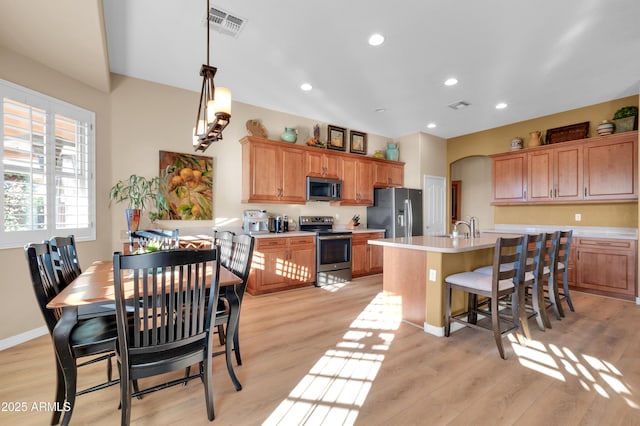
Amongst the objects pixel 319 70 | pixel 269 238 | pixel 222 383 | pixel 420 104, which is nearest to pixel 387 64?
pixel 319 70

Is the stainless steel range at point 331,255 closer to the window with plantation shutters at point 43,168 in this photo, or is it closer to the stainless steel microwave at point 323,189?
the stainless steel microwave at point 323,189

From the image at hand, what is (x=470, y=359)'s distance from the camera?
7.84ft

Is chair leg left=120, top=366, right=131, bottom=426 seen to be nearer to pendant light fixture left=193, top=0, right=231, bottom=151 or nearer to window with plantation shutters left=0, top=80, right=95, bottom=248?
pendant light fixture left=193, top=0, right=231, bottom=151

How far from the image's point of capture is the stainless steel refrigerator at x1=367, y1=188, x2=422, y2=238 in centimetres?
566

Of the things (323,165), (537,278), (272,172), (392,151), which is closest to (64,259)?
(272,172)

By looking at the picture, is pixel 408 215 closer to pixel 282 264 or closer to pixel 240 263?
pixel 282 264

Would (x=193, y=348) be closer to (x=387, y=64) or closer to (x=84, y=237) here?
(x=84, y=237)

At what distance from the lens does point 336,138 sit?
18.5ft

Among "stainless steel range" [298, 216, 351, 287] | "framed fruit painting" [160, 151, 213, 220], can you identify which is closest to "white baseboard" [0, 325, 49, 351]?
"framed fruit painting" [160, 151, 213, 220]

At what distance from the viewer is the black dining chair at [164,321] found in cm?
138

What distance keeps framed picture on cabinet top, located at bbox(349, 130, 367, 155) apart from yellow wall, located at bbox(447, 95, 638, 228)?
2.17 metres

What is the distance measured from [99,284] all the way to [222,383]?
106 cm

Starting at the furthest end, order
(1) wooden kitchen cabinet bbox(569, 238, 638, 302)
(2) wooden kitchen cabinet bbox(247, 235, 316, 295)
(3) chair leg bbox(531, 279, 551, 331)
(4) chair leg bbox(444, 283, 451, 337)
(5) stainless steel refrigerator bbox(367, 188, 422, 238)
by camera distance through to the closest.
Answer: (5) stainless steel refrigerator bbox(367, 188, 422, 238) → (2) wooden kitchen cabinet bbox(247, 235, 316, 295) → (1) wooden kitchen cabinet bbox(569, 238, 638, 302) → (3) chair leg bbox(531, 279, 551, 331) → (4) chair leg bbox(444, 283, 451, 337)

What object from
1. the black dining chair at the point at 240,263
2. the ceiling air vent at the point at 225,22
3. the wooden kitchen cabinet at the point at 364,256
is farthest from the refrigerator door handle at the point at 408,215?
the ceiling air vent at the point at 225,22
